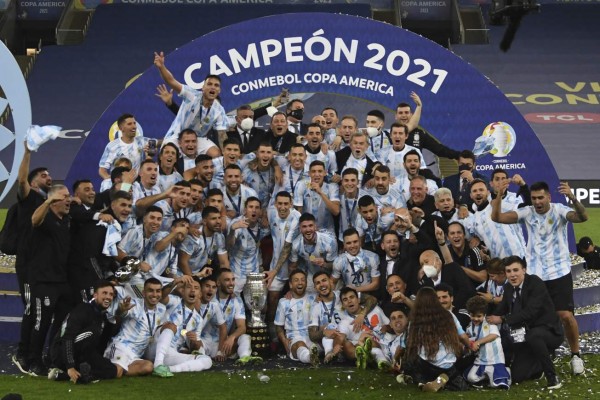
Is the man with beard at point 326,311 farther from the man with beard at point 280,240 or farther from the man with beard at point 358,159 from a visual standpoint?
the man with beard at point 358,159

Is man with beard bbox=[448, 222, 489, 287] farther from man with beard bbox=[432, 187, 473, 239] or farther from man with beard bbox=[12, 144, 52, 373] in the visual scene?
man with beard bbox=[12, 144, 52, 373]

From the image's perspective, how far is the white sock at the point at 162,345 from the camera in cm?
1135

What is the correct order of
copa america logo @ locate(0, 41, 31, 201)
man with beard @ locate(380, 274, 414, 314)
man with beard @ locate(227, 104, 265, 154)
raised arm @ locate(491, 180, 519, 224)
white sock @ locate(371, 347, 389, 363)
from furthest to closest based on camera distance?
copa america logo @ locate(0, 41, 31, 201) < man with beard @ locate(227, 104, 265, 154) < raised arm @ locate(491, 180, 519, 224) < white sock @ locate(371, 347, 389, 363) < man with beard @ locate(380, 274, 414, 314)

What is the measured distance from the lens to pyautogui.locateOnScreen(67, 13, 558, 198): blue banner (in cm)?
1539

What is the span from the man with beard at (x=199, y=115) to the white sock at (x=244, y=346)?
8.60 ft

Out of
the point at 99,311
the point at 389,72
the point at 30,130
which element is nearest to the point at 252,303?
the point at 99,311

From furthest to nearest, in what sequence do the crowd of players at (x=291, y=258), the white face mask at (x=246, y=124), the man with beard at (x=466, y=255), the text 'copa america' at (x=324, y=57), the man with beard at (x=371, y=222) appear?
1. the text 'copa america' at (x=324, y=57)
2. the white face mask at (x=246, y=124)
3. the man with beard at (x=371, y=222)
4. the man with beard at (x=466, y=255)
5. the crowd of players at (x=291, y=258)

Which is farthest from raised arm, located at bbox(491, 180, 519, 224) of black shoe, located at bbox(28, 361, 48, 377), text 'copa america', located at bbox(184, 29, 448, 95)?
black shoe, located at bbox(28, 361, 48, 377)

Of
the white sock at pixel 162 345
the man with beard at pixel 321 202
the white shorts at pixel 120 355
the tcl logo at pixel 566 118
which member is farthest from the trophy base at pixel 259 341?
the tcl logo at pixel 566 118

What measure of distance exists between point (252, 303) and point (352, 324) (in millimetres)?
1077

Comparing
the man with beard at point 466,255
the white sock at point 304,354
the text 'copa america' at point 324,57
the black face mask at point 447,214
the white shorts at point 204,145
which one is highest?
the text 'copa america' at point 324,57

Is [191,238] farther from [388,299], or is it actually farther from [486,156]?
[486,156]

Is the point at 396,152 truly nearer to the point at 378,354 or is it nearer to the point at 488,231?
the point at 488,231

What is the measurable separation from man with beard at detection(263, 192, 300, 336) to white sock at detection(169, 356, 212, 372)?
4.02ft
